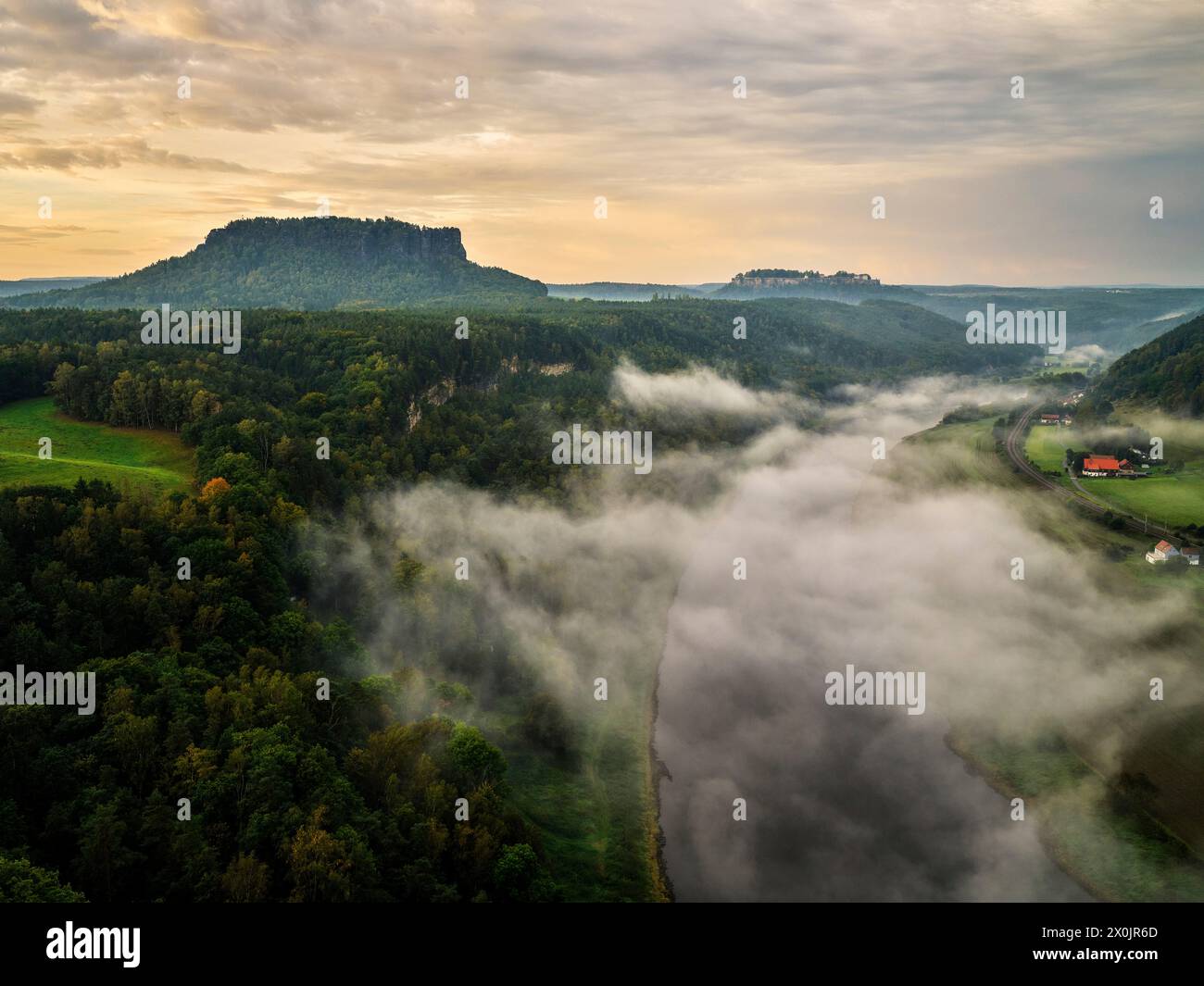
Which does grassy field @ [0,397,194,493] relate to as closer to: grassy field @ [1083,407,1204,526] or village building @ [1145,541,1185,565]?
village building @ [1145,541,1185,565]

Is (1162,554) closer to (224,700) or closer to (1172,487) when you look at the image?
(1172,487)

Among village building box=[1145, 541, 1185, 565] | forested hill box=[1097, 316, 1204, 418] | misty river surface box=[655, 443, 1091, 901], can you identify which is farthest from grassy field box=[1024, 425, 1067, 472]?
misty river surface box=[655, 443, 1091, 901]

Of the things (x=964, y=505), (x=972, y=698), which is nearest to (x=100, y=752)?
(x=972, y=698)

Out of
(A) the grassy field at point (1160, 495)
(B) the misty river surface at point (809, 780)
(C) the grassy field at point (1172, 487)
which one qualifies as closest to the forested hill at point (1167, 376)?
(C) the grassy field at point (1172, 487)

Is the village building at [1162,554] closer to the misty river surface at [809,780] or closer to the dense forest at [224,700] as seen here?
the misty river surface at [809,780]
